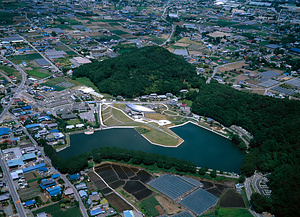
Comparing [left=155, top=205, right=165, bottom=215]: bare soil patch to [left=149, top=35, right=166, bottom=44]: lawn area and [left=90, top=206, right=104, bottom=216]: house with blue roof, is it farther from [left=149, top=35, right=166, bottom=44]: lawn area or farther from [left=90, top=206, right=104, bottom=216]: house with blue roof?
[left=149, top=35, right=166, bottom=44]: lawn area

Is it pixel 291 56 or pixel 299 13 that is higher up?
pixel 299 13

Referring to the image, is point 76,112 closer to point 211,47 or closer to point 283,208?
point 283,208

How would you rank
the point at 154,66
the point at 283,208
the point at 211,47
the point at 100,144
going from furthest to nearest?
the point at 211,47, the point at 154,66, the point at 100,144, the point at 283,208

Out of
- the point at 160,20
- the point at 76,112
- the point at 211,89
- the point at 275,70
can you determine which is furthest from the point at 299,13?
the point at 76,112

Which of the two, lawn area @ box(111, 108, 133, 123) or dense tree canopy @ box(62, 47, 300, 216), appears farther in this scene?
lawn area @ box(111, 108, 133, 123)

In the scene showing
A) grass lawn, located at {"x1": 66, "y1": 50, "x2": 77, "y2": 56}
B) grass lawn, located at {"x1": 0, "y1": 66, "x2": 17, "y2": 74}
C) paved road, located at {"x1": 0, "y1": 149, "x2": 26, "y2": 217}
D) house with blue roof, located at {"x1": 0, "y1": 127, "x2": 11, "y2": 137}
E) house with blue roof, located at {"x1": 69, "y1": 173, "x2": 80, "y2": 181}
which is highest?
grass lawn, located at {"x1": 66, "y1": 50, "x2": 77, "y2": 56}

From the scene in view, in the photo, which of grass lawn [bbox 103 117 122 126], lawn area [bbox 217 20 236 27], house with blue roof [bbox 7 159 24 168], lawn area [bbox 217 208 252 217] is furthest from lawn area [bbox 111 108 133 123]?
lawn area [bbox 217 20 236 27]
